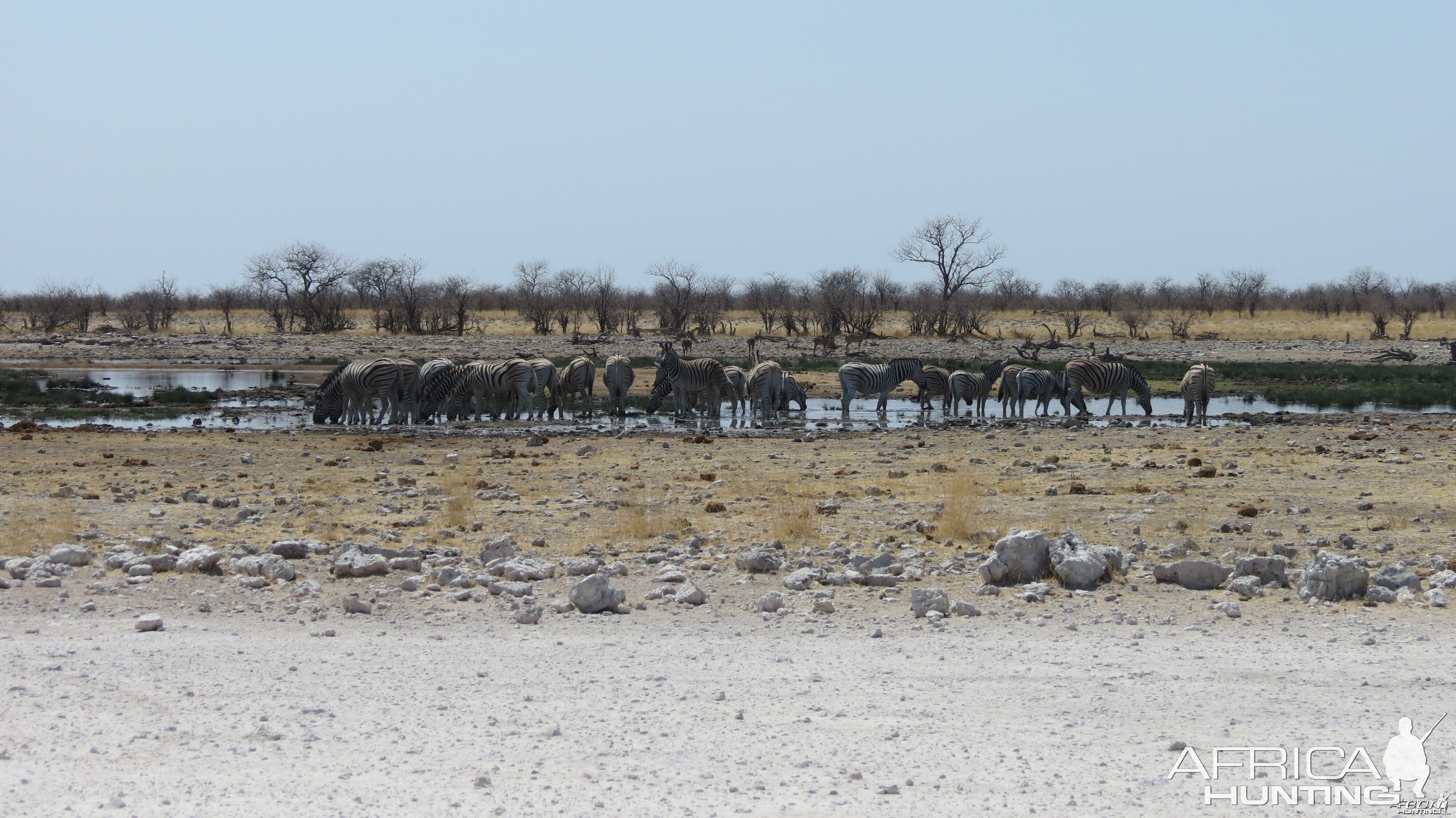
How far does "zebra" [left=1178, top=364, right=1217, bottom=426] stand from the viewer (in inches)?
1018

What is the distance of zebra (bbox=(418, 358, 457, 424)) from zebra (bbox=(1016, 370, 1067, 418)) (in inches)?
489

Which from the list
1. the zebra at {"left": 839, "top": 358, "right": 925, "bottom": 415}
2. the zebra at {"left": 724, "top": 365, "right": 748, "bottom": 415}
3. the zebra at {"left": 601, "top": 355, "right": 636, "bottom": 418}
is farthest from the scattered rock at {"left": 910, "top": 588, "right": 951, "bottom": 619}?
the zebra at {"left": 724, "top": 365, "right": 748, "bottom": 415}

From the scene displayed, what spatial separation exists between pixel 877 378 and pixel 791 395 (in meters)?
2.03

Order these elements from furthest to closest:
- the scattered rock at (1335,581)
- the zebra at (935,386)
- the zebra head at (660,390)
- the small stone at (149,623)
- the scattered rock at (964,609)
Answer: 1. the zebra at (935,386)
2. the zebra head at (660,390)
3. the scattered rock at (1335,581)
4. the scattered rock at (964,609)
5. the small stone at (149,623)

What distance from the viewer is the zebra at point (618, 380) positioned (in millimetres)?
26469

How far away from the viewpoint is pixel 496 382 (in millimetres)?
25969

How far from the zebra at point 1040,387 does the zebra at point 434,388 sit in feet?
40.8

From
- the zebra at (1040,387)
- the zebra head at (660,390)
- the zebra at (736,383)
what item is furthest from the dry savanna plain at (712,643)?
the zebra at (736,383)

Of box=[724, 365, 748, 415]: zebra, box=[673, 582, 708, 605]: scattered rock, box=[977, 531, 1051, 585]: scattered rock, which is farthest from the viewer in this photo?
box=[724, 365, 748, 415]: zebra

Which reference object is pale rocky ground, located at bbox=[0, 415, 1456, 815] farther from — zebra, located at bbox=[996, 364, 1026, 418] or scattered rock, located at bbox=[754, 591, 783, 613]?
zebra, located at bbox=[996, 364, 1026, 418]

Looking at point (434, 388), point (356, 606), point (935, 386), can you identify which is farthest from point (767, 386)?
point (356, 606)

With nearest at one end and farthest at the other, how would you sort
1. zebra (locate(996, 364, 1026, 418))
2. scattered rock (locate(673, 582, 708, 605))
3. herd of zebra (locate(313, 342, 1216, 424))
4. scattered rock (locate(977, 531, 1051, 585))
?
Answer: scattered rock (locate(673, 582, 708, 605)), scattered rock (locate(977, 531, 1051, 585)), herd of zebra (locate(313, 342, 1216, 424)), zebra (locate(996, 364, 1026, 418))

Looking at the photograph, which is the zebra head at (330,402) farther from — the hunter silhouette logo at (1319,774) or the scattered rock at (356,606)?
the hunter silhouette logo at (1319,774)

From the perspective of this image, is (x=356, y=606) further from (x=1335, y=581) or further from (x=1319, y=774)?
(x=1335, y=581)
